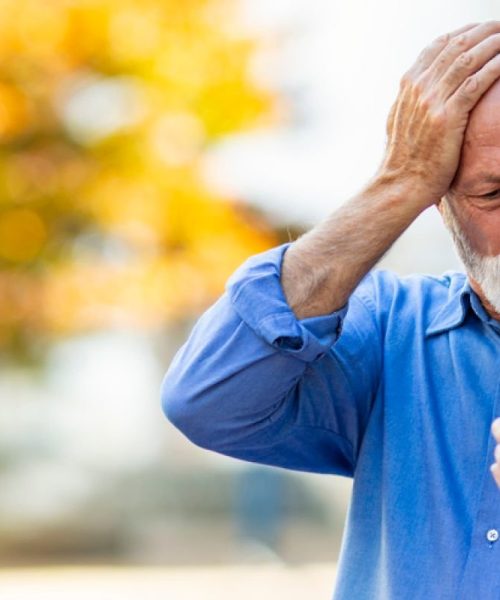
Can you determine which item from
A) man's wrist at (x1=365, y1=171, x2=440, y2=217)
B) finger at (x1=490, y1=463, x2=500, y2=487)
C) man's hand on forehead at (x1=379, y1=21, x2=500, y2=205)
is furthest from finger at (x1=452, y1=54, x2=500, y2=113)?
finger at (x1=490, y1=463, x2=500, y2=487)

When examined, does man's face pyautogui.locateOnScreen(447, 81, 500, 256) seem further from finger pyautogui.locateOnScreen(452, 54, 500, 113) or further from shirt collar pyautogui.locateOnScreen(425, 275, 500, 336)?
shirt collar pyautogui.locateOnScreen(425, 275, 500, 336)

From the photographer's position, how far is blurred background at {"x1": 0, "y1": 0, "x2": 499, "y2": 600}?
10789 mm

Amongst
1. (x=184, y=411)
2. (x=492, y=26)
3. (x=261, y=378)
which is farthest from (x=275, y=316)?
(x=492, y=26)

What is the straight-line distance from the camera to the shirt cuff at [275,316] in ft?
7.30

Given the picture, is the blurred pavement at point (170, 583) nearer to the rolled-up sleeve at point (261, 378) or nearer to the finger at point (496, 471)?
the rolled-up sleeve at point (261, 378)

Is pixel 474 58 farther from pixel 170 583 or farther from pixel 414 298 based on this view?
pixel 170 583

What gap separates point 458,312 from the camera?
93.4 inches

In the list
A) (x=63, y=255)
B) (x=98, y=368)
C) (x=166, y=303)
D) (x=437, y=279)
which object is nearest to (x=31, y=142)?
(x=63, y=255)

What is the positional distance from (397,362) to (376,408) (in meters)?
0.09

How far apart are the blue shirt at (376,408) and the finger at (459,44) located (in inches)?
15.8

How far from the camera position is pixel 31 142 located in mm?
10961

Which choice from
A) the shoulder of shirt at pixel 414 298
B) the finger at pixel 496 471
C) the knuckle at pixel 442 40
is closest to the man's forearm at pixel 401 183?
the knuckle at pixel 442 40

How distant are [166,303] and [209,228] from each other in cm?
76

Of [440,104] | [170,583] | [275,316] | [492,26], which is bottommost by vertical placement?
[275,316]
